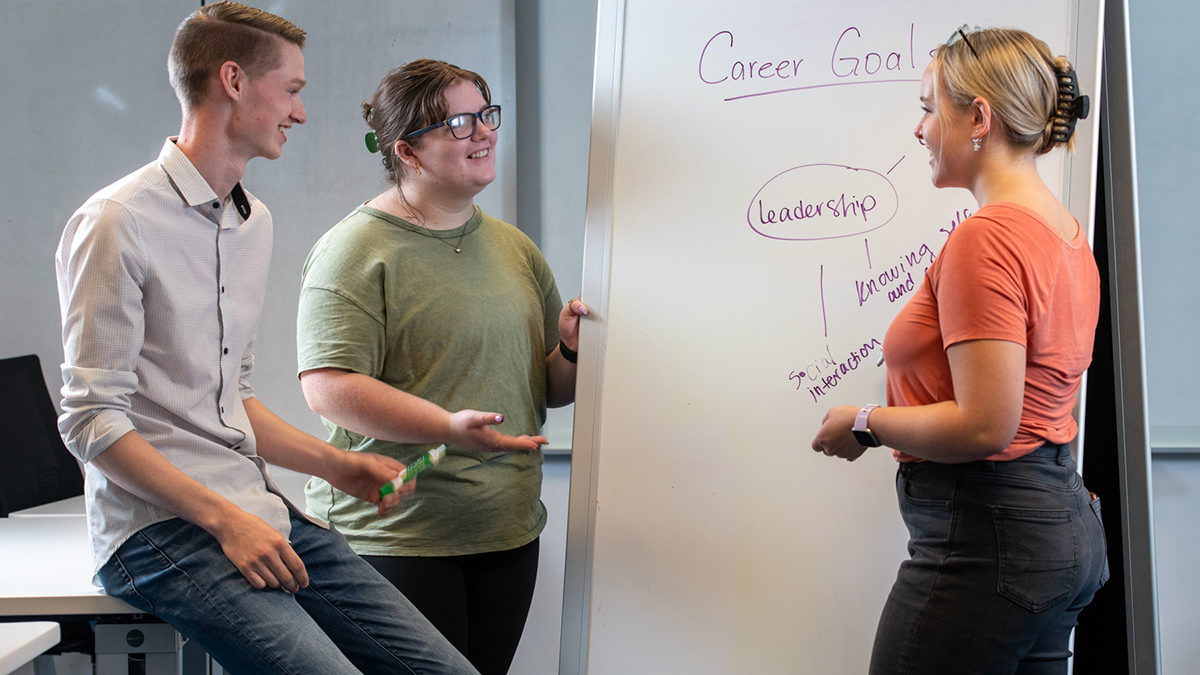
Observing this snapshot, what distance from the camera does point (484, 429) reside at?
1.37 meters

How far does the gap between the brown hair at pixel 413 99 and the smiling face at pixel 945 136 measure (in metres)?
0.74

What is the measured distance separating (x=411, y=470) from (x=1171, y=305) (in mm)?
1748

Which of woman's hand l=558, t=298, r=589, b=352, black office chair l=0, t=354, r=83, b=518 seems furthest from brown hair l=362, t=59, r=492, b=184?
black office chair l=0, t=354, r=83, b=518

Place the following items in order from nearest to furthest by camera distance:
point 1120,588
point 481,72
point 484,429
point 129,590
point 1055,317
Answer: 1. point 1055,317
2. point 129,590
3. point 484,429
4. point 1120,588
5. point 481,72

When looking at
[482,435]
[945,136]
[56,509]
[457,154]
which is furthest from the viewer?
[56,509]

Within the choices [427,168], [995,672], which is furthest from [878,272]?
[427,168]

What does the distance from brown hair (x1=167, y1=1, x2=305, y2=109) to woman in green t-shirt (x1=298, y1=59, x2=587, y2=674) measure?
27 centimetres

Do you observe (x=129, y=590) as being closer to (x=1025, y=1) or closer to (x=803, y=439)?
(x=803, y=439)

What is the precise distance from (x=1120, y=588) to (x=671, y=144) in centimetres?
122

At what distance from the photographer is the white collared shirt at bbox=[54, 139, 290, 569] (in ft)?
3.51

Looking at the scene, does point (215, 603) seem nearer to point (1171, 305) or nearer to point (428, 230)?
point (428, 230)

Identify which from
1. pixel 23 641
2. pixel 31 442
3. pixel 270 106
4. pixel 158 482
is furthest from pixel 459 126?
pixel 31 442

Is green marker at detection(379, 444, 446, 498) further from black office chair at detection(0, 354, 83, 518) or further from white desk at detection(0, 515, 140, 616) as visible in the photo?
black office chair at detection(0, 354, 83, 518)

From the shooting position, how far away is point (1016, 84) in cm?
109
